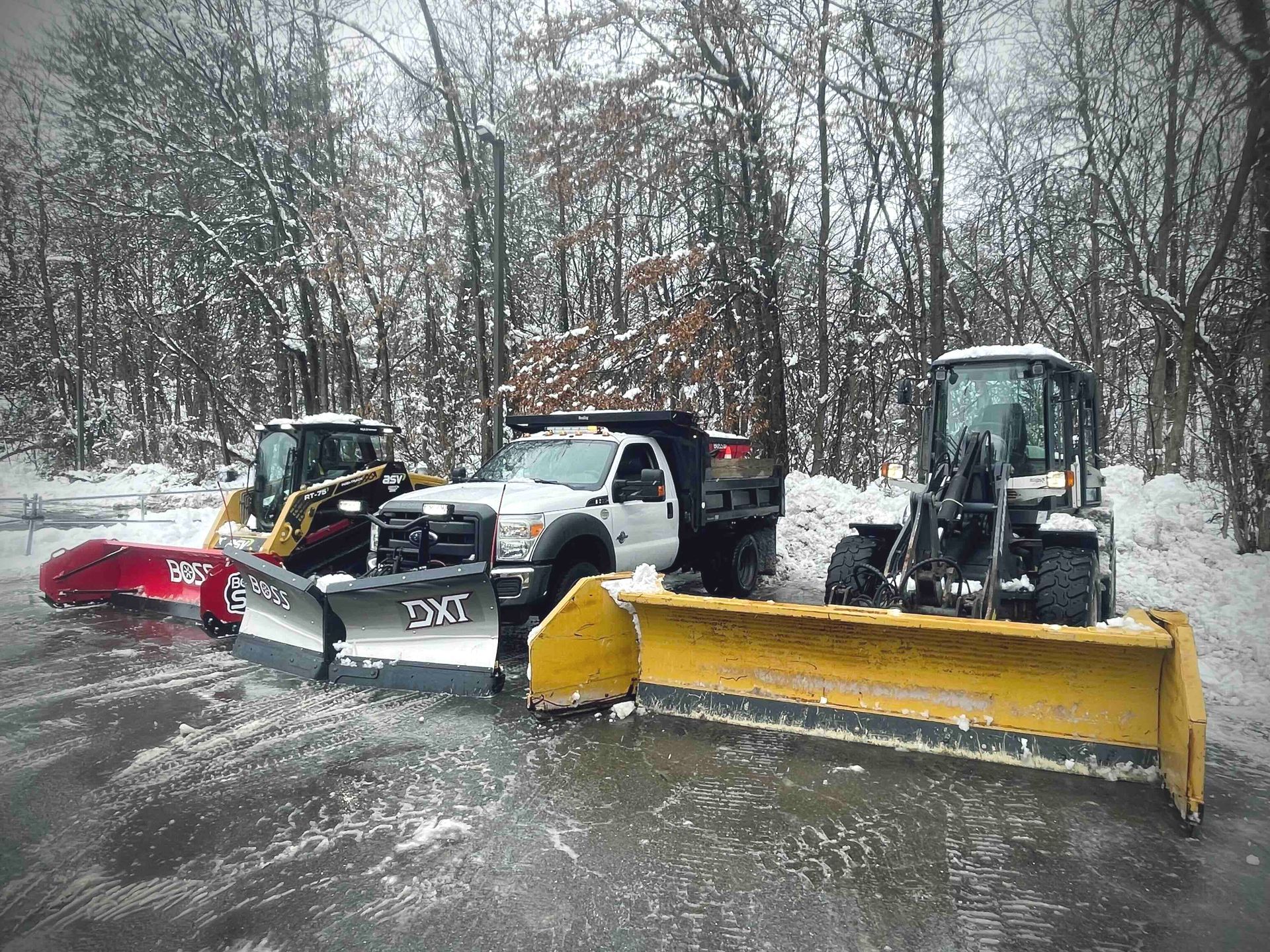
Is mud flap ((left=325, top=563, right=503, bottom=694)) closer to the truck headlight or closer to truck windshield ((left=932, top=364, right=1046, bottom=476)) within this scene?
the truck headlight

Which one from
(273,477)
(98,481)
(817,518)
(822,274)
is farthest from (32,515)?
(822,274)

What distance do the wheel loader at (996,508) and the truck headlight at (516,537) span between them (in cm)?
276

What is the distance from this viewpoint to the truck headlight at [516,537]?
22.1 feet

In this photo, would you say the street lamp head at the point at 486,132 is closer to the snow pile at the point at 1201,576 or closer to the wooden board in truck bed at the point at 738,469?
the wooden board in truck bed at the point at 738,469

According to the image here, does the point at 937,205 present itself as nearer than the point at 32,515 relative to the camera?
No

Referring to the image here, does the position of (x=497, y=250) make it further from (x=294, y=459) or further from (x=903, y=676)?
(x=903, y=676)

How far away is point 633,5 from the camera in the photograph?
1530 centimetres

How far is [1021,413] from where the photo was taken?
295 inches

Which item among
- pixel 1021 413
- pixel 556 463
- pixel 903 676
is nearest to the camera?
pixel 903 676

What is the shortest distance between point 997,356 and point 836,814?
5250mm

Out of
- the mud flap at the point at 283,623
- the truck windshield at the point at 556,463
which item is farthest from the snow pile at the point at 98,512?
the truck windshield at the point at 556,463

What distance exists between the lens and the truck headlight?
6738mm

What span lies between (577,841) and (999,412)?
594 centimetres

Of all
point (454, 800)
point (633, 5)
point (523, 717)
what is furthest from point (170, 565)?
point (633, 5)
